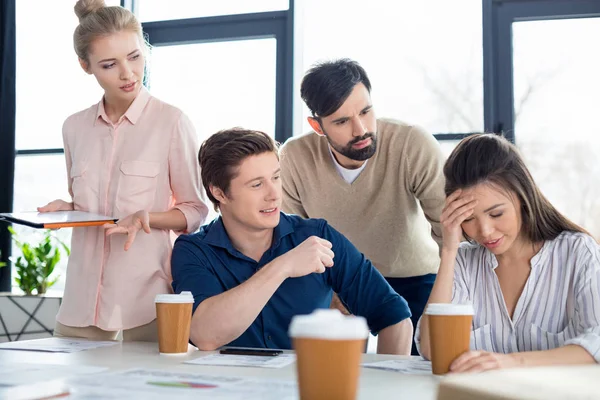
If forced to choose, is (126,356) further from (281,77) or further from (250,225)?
(281,77)

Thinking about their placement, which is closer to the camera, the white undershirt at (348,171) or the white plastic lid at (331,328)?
the white plastic lid at (331,328)

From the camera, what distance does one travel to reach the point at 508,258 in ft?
5.82

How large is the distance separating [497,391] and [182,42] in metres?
3.89

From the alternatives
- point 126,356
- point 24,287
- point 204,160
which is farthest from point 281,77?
point 126,356

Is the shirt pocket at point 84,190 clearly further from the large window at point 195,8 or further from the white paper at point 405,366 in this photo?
the large window at point 195,8

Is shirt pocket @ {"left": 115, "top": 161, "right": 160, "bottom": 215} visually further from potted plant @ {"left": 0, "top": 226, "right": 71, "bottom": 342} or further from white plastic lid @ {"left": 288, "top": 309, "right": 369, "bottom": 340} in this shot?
potted plant @ {"left": 0, "top": 226, "right": 71, "bottom": 342}

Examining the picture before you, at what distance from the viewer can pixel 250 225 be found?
1.93 metres

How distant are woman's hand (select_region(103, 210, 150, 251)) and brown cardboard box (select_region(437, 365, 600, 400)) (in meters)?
1.26

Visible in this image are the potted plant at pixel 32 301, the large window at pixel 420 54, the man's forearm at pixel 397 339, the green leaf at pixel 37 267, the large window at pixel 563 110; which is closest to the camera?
the man's forearm at pixel 397 339

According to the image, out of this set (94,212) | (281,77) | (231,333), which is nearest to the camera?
(231,333)

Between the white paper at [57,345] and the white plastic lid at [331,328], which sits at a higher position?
the white plastic lid at [331,328]

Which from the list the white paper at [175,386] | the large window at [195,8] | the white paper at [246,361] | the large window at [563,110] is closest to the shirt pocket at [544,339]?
the white paper at [246,361]

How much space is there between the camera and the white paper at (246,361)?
4.57ft

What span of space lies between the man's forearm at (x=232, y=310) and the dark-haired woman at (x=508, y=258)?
371mm
